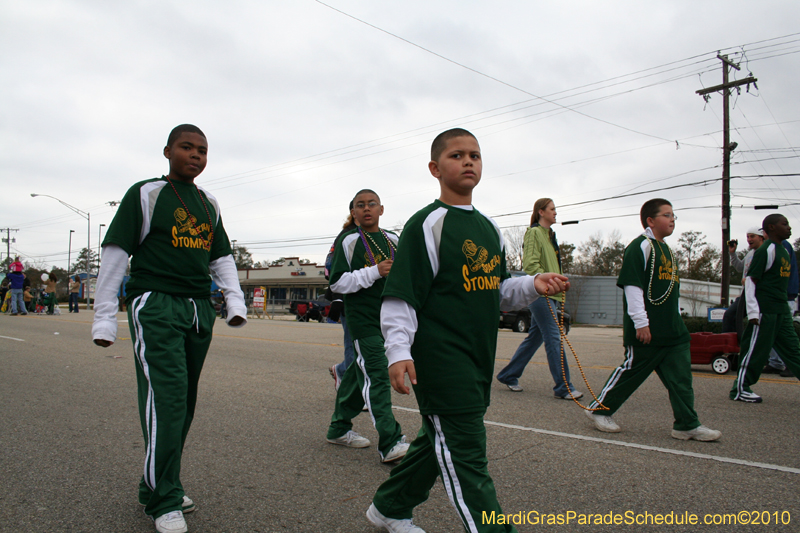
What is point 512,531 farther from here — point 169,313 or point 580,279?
point 580,279

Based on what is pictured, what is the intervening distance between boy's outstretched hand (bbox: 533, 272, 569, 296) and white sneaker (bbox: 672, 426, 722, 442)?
262cm

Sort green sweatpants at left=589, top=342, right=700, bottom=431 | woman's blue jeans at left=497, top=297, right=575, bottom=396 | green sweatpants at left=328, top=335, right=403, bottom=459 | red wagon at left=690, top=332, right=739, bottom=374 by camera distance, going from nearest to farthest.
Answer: green sweatpants at left=328, top=335, right=403, bottom=459 < green sweatpants at left=589, top=342, right=700, bottom=431 < woman's blue jeans at left=497, top=297, right=575, bottom=396 < red wagon at left=690, top=332, right=739, bottom=374

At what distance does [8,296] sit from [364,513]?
28.8 metres

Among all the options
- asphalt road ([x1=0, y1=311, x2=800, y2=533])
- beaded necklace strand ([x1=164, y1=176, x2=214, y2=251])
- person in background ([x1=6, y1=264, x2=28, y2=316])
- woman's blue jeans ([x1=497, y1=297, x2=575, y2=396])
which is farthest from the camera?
person in background ([x1=6, y1=264, x2=28, y2=316])

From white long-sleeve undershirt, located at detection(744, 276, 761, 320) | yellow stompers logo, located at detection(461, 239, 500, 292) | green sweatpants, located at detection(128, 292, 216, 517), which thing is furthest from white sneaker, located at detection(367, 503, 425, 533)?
white long-sleeve undershirt, located at detection(744, 276, 761, 320)

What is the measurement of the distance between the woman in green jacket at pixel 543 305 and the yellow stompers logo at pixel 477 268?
3.68 metres

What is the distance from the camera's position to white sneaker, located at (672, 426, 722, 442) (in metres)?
4.10

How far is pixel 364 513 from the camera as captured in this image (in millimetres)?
2844

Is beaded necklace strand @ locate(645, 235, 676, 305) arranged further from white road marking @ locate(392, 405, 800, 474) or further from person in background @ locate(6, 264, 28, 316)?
person in background @ locate(6, 264, 28, 316)

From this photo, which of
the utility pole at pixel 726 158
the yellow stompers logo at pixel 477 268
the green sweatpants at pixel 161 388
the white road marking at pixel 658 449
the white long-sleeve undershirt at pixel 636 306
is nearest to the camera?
the yellow stompers logo at pixel 477 268

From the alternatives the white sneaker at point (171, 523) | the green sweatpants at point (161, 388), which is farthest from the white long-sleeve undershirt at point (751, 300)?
the white sneaker at point (171, 523)

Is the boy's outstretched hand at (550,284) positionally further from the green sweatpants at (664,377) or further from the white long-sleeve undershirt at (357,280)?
the green sweatpants at (664,377)

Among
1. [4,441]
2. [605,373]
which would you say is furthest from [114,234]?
[605,373]

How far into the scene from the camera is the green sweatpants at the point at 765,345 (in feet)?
18.3
